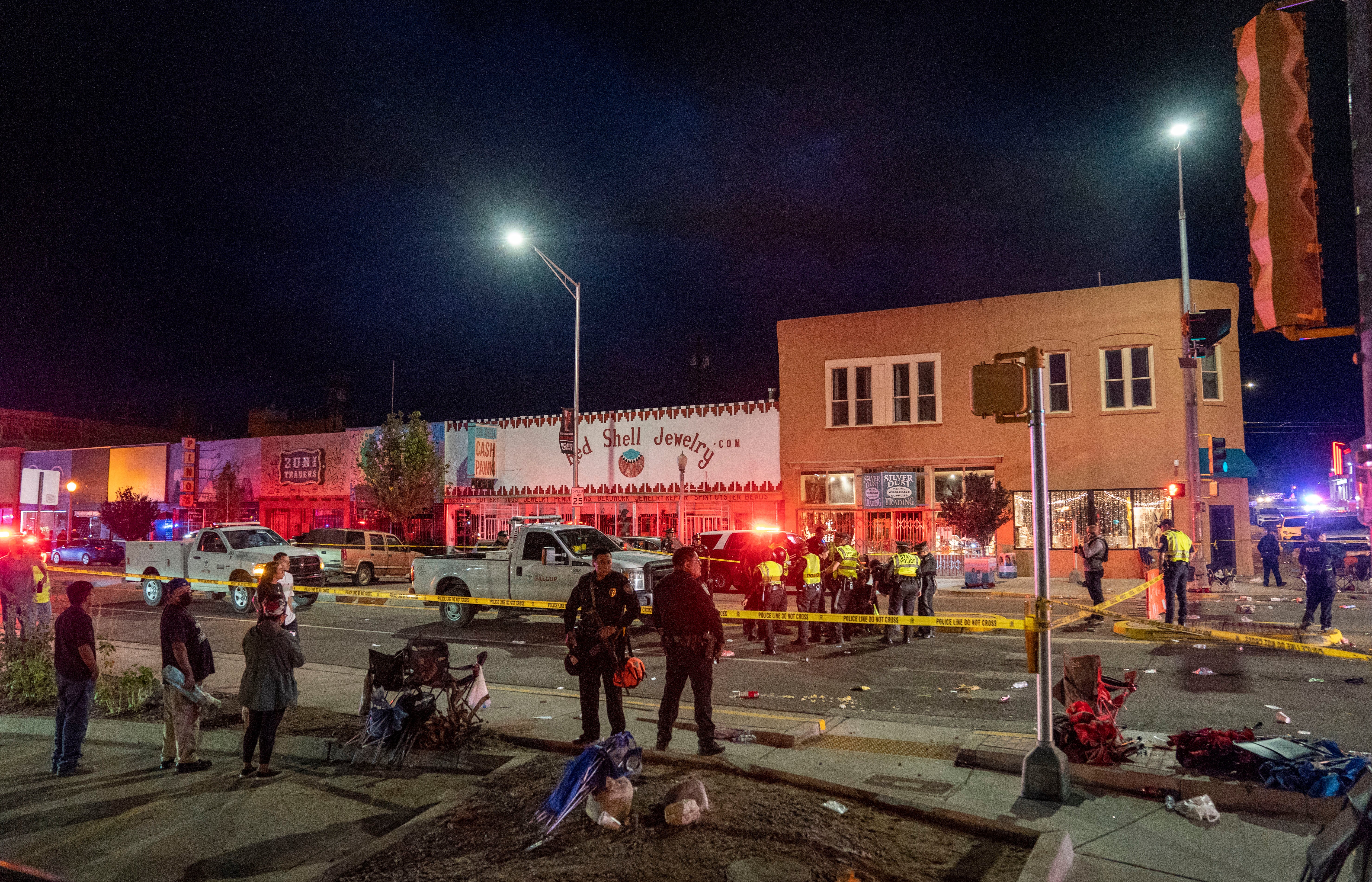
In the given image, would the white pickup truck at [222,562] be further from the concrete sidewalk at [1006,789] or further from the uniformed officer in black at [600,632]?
the uniformed officer in black at [600,632]

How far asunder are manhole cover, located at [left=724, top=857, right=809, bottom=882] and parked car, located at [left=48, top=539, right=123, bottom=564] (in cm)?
4092

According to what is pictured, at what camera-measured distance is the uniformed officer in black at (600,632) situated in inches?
294

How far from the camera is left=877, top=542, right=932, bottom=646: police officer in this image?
43.9 feet

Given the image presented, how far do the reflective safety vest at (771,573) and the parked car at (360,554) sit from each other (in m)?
15.4

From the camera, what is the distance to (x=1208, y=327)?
18.1 m

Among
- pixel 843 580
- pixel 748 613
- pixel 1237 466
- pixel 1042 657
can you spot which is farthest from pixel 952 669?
pixel 1237 466

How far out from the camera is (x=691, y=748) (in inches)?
290

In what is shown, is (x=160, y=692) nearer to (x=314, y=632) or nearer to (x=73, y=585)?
(x=73, y=585)

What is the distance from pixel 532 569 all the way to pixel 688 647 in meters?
8.84

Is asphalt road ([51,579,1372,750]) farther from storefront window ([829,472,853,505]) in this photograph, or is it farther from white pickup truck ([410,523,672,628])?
storefront window ([829,472,853,505])

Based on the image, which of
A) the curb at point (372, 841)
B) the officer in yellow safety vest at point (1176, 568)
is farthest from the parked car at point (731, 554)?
the curb at point (372, 841)

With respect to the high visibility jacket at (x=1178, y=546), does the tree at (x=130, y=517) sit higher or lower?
higher

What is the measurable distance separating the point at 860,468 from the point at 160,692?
906 inches

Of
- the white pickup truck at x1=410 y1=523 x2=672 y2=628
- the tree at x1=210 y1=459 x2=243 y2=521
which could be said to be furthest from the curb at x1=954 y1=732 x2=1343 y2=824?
the tree at x1=210 y1=459 x2=243 y2=521
